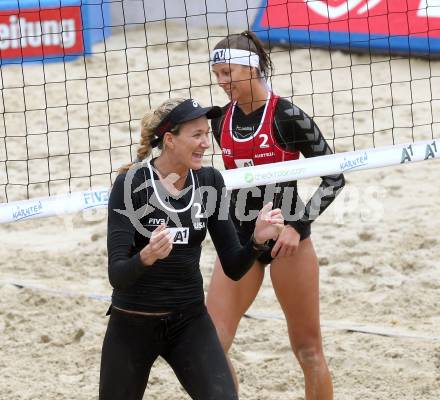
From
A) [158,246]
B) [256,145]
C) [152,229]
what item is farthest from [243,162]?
[158,246]

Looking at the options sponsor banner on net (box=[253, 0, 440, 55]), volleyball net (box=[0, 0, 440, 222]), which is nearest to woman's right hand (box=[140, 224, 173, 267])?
volleyball net (box=[0, 0, 440, 222])

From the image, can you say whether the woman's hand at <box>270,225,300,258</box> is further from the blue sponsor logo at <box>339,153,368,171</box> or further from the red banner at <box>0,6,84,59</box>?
the red banner at <box>0,6,84,59</box>

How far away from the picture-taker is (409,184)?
8266 mm

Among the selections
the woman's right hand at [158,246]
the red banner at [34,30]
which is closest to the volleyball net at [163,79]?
the red banner at [34,30]

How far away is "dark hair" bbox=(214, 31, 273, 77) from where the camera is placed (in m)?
5.04

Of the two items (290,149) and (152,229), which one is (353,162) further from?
(152,229)

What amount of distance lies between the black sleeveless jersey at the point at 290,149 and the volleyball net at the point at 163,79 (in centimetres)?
337

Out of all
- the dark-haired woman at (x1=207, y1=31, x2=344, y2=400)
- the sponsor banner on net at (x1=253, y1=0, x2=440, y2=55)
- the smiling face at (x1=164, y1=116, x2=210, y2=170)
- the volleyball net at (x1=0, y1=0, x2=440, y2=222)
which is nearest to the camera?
the smiling face at (x1=164, y1=116, x2=210, y2=170)

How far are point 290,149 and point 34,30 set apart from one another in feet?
20.9

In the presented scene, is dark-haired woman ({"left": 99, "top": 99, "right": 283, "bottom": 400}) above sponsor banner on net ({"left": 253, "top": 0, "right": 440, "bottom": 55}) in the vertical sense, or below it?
below

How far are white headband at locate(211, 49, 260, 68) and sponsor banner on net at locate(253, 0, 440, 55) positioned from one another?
16.9 feet

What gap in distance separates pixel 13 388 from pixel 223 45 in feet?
6.68

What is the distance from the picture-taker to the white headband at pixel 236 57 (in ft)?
16.4

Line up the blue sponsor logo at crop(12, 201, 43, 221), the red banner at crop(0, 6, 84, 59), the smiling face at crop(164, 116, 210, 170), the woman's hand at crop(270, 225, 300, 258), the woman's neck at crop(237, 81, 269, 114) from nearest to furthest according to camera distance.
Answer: the smiling face at crop(164, 116, 210, 170) → the woman's hand at crop(270, 225, 300, 258) → the woman's neck at crop(237, 81, 269, 114) → the blue sponsor logo at crop(12, 201, 43, 221) → the red banner at crop(0, 6, 84, 59)
